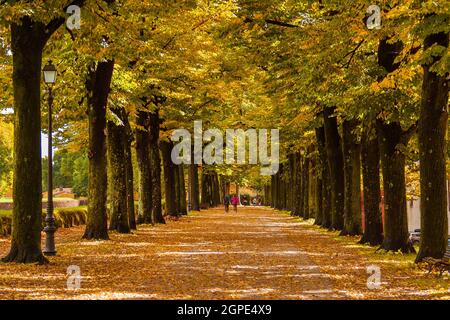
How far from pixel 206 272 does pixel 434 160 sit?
576cm

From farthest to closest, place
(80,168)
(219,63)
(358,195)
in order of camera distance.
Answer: (80,168) < (219,63) < (358,195)

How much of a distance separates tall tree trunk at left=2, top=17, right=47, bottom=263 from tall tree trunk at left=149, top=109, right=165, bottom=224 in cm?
2182

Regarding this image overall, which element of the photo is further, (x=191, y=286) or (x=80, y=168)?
(x=80, y=168)

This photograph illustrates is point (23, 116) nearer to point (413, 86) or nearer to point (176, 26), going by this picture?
point (413, 86)

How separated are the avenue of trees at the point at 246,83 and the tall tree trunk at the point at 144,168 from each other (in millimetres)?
101

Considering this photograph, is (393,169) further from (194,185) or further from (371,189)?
(194,185)

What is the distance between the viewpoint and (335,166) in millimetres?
33500

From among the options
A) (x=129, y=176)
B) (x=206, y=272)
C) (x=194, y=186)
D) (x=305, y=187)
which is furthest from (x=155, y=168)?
(x=206, y=272)

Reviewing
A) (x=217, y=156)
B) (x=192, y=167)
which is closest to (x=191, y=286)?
(x=192, y=167)

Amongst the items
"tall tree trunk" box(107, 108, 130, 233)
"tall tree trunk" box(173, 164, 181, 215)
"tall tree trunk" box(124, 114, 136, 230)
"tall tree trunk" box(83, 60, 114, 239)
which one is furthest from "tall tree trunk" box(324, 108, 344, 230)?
"tall tree trunk" box(173, 164, 181, 215)

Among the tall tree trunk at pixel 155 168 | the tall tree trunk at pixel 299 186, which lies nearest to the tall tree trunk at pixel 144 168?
the tall tree trunk at pixel 155 168

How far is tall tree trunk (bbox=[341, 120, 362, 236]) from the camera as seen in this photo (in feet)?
99.8

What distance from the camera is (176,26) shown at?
31859 mm
